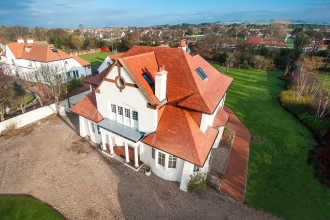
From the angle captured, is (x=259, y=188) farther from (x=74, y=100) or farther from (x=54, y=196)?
(x=74, y=100)

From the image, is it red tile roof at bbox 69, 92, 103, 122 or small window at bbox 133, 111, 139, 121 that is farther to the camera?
red tile roof at bbox 69, 92, 103, 122

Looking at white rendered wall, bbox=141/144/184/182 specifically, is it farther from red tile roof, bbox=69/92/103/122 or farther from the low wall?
the low wall

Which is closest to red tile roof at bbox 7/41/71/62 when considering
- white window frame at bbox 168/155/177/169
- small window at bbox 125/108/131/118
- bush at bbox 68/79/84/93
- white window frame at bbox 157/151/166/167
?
bush at bbox 68/79/84/93

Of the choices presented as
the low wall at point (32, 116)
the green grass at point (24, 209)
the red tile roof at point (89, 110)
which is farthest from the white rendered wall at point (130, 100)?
the low wall at point (32, 116)

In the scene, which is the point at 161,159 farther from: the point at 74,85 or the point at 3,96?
the point at 74,85

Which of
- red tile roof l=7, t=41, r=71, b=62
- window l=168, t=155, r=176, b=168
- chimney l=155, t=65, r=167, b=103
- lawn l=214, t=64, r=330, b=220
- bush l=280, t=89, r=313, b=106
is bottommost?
lawn l=214, t=64, r=330, b=220

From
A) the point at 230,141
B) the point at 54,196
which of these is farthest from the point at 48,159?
the point at 230,141

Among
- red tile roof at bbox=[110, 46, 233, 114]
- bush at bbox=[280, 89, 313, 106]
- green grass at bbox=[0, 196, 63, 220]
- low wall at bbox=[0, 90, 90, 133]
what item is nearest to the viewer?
green grass at bbox=[0, 196, 63, 220]
